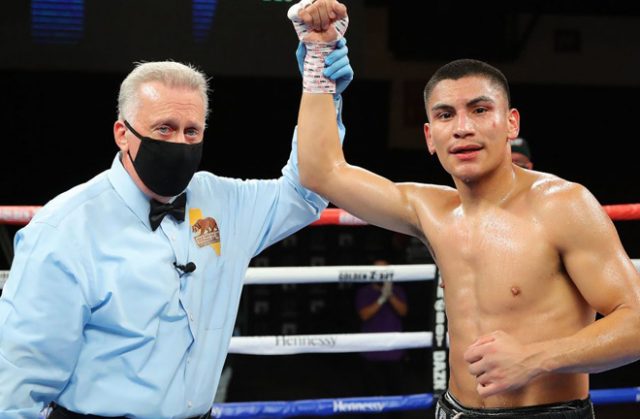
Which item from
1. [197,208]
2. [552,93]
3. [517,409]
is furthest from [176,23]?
[517,409]

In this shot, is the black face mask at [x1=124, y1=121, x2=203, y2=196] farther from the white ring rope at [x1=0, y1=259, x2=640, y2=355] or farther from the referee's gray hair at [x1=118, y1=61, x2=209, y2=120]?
the white ring rope at [x1=0, y1=259, x2=640, y2=355]

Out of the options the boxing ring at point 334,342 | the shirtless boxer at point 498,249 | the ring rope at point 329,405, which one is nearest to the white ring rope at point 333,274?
the boxing ring at point 334,342

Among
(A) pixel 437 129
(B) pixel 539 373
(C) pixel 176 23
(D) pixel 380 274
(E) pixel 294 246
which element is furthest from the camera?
(E) pixel 294 246

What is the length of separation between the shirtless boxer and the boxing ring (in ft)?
3.02

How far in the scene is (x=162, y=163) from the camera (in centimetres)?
178

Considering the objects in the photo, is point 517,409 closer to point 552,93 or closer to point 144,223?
point 144,223

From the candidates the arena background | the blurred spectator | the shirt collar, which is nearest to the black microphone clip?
the shirt collar

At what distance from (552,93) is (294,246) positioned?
310cm

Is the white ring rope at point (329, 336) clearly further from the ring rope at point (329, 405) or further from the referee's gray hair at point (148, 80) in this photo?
the referee's gray hair at point (148, 80)

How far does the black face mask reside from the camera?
5.86ft

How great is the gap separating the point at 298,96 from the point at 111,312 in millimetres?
5839

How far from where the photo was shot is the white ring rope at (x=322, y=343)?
2.95 m

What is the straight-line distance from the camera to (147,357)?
1726mm

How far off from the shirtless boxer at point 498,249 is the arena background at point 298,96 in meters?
3.87
